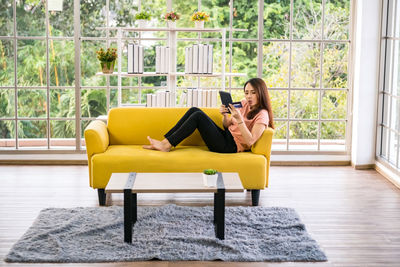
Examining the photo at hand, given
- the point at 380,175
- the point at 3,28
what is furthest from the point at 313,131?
the point at 3,28

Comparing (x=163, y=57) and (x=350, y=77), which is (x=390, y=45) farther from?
(x=163, y=57)

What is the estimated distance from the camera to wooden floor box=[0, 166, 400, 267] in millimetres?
4211

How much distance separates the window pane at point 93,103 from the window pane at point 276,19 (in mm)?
2055

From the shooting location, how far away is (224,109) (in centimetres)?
561

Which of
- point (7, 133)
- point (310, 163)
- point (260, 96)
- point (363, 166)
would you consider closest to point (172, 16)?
point (260, 96)

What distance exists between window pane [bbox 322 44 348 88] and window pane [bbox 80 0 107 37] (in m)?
2.63

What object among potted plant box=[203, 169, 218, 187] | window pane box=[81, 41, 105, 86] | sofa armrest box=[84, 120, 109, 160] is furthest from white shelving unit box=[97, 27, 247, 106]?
potted plant box=[203, 169, 218, 187]

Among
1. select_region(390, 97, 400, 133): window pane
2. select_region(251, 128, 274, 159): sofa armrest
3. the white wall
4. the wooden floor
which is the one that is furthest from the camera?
the white wall

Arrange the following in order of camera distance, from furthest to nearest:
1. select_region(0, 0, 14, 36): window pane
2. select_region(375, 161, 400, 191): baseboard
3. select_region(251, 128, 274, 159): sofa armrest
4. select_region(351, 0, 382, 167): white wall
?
select_region(0, 0, 14, 36): window pane < select_region(351, 0, 382, 167): white wall < select_region(375, 161, 400, 191): baseboard < select_region(251, 128, 274, 159): sofa armrest

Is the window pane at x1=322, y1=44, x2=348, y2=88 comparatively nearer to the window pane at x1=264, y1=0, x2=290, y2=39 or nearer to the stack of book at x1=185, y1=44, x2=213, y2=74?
the window pane at x1=264, y1=0, x2=290, y2=39

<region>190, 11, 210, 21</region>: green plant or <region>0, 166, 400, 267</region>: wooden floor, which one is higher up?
<region>190, 11, 210, 21</region>: green plant

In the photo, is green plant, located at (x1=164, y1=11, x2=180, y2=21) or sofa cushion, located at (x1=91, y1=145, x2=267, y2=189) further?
green plant, located at (x1=164, y1=11, x2=180, y2=21)

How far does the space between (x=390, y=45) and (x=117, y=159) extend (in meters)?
3.30

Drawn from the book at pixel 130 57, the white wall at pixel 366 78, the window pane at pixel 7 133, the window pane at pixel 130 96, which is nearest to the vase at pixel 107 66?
the book at pixel 130 57
